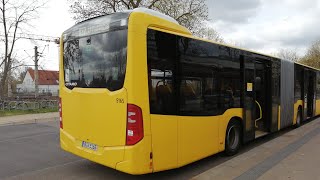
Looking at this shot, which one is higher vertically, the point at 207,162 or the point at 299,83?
the point at 299,83

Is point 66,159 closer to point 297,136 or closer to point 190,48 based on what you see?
point 190,48

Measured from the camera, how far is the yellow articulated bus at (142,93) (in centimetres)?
538

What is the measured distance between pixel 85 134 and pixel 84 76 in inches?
41.5

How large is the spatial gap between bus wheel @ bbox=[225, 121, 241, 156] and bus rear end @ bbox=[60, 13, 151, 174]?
10.3 feet

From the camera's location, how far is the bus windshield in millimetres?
5527

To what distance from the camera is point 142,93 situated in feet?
17.6

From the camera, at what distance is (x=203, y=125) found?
22.3 feet

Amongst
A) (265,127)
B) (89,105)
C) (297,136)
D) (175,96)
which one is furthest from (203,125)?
(297,136)

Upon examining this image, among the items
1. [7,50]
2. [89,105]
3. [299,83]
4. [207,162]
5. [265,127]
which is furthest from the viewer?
[7,50]

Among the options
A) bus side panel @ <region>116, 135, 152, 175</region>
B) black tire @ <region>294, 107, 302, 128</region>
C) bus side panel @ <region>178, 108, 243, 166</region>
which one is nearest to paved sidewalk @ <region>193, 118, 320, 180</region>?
bus side panel @ <region>178, 108, 243, 166</region>

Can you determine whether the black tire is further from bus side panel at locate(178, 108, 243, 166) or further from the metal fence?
the metal fence

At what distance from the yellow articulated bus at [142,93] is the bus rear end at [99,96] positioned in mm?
16

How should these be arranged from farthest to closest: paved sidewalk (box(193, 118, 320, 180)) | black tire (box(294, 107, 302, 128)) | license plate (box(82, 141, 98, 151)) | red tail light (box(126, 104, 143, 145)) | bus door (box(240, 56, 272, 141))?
1. black tire (box(294, 107, 302, 128))
2. bus door (box(240, 56, 272, 141))
3. paved sidewalk (box(193, 118, 320, 180))
4. license plate (box(82, 141, 98, 151))
5. red tail light (box(126, 104, 143, 145))

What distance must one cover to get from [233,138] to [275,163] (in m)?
1.50
